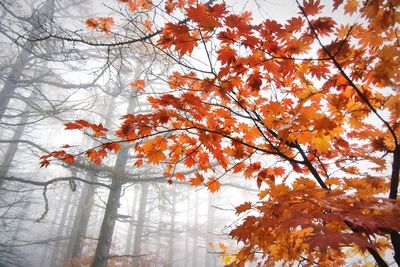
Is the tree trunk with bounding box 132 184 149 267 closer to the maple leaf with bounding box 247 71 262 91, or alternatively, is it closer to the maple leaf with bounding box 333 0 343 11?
the maple leaf with bounding box 247 71 262 91

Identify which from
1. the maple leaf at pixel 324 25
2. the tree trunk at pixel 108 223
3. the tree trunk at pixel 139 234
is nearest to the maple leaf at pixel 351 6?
the maple leaf at pixel 324 25

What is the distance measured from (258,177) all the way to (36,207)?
5491 cm

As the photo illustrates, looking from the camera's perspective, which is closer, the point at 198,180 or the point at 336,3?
the point at 336,3

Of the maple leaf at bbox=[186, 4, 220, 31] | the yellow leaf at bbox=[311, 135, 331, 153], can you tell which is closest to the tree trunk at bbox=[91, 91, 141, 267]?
the maple leaf at bbox=[186, 4, 220, 31]

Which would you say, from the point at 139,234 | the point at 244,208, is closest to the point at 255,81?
the point at 244,208

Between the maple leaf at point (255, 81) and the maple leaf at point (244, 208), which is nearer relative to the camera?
the maple leaf at point (244, 208)

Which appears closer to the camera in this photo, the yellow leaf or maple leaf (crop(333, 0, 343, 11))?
maple leaf (crop(333, 0, 343, 11))

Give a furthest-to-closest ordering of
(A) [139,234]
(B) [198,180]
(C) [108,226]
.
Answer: (A) [139,234] → (C) [108,226] → (B) [198,180]

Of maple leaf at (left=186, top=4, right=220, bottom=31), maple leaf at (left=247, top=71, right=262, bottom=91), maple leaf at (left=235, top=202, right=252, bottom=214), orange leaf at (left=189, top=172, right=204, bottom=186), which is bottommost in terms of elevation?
maple leaf at (left=235, top=202, right=252, bottom=214)

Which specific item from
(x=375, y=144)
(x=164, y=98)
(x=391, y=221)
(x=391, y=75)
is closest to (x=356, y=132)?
(x=375, y=144)

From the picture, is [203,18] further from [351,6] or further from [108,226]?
[108,226]

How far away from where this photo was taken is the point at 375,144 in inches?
119

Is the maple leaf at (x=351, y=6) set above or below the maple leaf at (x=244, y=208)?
above

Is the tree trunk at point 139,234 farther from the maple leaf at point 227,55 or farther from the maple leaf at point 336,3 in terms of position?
the maple leaf at point 336,3
